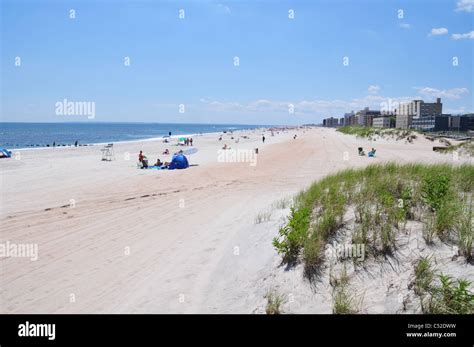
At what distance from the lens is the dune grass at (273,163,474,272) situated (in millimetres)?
5266

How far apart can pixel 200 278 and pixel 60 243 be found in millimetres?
4233

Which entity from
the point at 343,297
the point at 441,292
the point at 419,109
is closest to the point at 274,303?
the point at 343,297

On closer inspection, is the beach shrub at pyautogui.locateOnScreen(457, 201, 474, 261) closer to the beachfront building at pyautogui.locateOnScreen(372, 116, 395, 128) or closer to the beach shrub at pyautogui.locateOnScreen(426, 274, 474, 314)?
the beach shrub at pyautogui.locateOnScreen(426, 274, 474, 314)

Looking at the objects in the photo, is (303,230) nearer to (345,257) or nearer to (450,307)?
(345,257)

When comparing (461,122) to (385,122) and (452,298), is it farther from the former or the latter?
(452,298)

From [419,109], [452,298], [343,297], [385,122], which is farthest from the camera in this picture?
[419,109]

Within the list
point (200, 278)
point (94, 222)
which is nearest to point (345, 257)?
point (200, 278)

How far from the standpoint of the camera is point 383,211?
6.17 meters

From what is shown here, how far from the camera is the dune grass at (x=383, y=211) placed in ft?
17.3

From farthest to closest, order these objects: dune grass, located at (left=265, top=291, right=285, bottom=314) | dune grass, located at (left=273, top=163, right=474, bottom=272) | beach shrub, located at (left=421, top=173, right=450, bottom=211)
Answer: beach shrub, located at (left=421, top=173, right=450, bottom=211), dune grass, located at (left=273, top=163, right=474, bottom=272), dune grass, located at (left=265, top=291, right=285, bottom=314)

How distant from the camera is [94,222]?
10109 mm

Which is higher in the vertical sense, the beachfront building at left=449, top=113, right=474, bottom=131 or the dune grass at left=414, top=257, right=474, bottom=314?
the beachfront building at left=449, top=113, right=474, bottom=131

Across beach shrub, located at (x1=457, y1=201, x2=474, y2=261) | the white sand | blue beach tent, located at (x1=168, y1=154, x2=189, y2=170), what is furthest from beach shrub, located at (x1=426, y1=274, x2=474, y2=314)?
blue beach tent, located at (x1=168, y1=154, x2=189, y2=170)

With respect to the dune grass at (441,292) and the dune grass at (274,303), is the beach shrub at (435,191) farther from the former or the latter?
the dune grass at (274,303)
